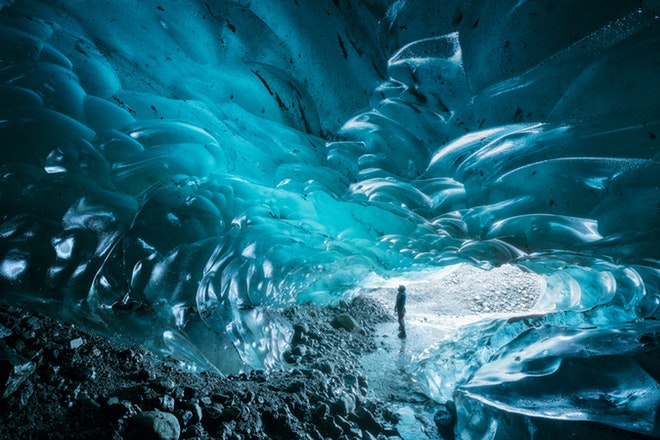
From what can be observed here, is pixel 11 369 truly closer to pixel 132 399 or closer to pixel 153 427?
pixel 132 399

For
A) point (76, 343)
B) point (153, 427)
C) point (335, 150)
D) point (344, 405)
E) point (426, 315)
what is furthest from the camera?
point (426, 315)

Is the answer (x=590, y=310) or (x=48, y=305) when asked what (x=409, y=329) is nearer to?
(x=590, y=310)

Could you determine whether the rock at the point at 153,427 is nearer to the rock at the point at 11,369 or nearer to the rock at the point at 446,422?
the rock at the point at 11,369

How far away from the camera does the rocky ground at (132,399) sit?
1618 mm

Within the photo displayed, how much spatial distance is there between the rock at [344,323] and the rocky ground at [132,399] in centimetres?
431

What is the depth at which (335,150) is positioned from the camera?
10.6 feet

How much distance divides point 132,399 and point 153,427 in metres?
0.41

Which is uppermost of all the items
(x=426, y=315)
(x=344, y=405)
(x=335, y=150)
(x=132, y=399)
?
(x=335, y=150)

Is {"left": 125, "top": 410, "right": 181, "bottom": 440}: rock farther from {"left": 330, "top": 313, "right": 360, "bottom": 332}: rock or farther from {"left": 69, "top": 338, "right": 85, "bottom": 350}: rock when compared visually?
{"left": 330, "top": 313, "right": 360, "bottom": 332}: rock

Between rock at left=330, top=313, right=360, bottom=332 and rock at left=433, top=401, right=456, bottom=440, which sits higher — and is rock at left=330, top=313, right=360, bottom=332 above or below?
below

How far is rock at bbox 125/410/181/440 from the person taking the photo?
1692 millimetres

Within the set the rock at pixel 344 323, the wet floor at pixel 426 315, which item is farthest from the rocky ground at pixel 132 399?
the rock at pixel 344 323

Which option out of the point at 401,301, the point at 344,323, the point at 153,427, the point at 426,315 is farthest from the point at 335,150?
the point at 426,315

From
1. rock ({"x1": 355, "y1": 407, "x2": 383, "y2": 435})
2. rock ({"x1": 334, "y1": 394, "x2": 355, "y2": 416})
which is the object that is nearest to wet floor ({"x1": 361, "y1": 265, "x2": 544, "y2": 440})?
rock ({"x1": 355, "y1": 407, "x2": 383, "y2": 435})
